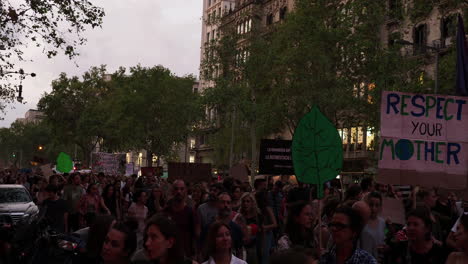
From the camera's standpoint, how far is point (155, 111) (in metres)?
64.1

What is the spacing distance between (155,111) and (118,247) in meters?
59.6

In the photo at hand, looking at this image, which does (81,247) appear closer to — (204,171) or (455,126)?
(455,126)

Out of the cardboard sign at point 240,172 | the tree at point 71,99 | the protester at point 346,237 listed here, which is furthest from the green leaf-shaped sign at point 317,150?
the tree at point 71,99

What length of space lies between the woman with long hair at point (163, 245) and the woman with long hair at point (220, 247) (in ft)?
2.77

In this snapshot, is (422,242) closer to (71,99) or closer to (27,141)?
(71,99)

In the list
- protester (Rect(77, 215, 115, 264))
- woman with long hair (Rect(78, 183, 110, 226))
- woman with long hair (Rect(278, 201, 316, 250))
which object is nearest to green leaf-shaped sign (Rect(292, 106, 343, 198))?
woman with long hair (Rect(278, 201, 316, 250))

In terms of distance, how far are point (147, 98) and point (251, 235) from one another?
55.8 m

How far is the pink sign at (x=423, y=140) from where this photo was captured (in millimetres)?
8523

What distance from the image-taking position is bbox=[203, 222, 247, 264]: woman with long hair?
19.0 feet

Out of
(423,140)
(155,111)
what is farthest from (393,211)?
(155,111)

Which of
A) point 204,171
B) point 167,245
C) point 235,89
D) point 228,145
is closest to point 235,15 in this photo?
point 228,145

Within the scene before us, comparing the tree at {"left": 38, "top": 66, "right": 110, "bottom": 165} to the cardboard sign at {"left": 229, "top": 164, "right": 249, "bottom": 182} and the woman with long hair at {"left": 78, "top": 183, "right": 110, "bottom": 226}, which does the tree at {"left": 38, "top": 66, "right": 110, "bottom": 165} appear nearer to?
the cardboard sign at {"left": 229, "top": 164, "right": 249, "bottom": 182}

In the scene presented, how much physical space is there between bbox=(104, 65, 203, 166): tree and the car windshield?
144ft

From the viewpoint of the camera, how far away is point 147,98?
63750 mm
